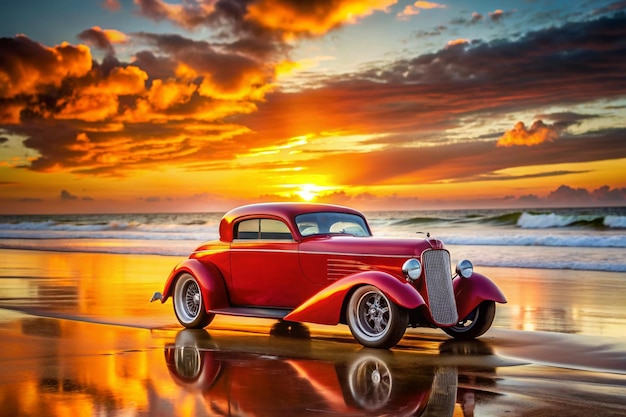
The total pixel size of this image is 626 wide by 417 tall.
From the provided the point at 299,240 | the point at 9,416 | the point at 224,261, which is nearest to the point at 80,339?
the point at 224,261

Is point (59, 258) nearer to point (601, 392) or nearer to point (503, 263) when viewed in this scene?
point (503, 263)

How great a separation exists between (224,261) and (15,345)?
122 inches

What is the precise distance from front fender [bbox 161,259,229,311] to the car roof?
518mm

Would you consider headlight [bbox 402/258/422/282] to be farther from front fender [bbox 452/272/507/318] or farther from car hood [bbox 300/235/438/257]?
front fender [bbox 452/272/507/318]

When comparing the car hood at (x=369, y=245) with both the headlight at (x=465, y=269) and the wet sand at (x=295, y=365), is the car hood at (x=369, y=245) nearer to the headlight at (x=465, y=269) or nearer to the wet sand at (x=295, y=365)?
the headlight at (x=465, y=269)

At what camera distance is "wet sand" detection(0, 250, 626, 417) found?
579 cm

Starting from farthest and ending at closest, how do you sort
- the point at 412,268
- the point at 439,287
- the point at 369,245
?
the point at 369,245 → the point at 439,287 → the point at 412,268

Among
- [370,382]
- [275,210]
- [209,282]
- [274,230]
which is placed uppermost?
[275,210]

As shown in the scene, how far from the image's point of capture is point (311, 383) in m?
6.58

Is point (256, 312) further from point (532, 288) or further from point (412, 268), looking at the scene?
point (532, 288)

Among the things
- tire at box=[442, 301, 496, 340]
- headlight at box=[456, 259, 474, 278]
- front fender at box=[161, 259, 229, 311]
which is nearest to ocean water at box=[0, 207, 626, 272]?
headlight at box=[456, 259, 474, 278]

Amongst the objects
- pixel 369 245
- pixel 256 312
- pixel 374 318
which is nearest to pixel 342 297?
pixel 374 318

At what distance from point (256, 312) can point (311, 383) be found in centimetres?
343

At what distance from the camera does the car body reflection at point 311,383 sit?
571 cm
